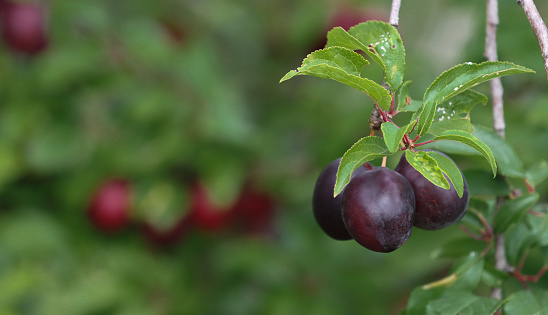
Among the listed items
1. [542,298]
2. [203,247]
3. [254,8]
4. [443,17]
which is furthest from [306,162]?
[443,17]

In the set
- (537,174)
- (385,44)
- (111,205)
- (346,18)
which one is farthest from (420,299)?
(346,18)

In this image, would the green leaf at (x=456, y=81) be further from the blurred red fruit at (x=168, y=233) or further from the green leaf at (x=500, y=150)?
the blurred red fruit at (x=168, y=233)

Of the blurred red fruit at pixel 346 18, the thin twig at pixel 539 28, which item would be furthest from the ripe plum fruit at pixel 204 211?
the thin twig at pixel 539 28

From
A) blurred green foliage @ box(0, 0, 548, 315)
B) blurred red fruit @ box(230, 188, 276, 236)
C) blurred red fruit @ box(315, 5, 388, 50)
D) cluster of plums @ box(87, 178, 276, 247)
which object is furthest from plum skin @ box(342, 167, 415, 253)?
blurred red fruit @ box(315, 5, 388, 50)

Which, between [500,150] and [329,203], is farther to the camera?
[500,150]

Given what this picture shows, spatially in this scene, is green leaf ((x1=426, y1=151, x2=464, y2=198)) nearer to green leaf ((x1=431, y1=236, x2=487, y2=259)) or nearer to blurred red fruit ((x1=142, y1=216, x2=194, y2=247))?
green leaf ((x1=431, y1=236, x2=487, y2=259))

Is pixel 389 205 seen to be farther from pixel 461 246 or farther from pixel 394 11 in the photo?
pixel 461 246
